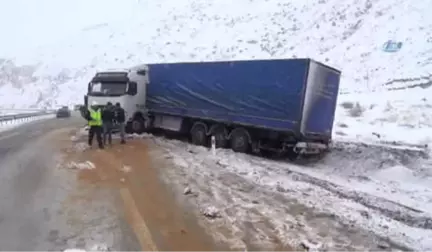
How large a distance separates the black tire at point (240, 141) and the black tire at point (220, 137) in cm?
47

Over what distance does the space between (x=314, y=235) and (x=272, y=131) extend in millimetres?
8478

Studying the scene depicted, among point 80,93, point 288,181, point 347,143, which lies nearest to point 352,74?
point 347,143

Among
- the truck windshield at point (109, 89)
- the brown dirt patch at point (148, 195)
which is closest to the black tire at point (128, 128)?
the truck windshield at point (109, 89)

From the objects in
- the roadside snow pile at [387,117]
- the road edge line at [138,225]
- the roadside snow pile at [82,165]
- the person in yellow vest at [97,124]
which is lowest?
the roadside snow pile at [82,165]

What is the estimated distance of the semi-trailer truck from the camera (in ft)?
45.8

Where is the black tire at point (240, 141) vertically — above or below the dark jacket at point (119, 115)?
below

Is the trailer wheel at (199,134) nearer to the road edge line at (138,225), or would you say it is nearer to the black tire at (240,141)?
the black tire at (240,141)

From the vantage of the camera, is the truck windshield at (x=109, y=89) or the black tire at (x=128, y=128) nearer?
the truck windshield at (x=109, y=89)

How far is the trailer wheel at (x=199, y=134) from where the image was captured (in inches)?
687

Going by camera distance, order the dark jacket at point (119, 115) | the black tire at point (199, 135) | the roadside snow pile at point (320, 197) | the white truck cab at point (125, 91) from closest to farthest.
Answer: the roadside snow pile at point (320, 197) < the dark jacket at point (119, 115) < the black tire at point (199, 135) < the white truck cab at point (125, 91)

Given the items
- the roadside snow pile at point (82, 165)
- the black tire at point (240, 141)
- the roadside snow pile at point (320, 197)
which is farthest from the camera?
the black tire at point (240, 141)

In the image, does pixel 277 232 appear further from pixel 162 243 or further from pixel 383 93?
pixel 383 93

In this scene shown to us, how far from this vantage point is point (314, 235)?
20.7 ft

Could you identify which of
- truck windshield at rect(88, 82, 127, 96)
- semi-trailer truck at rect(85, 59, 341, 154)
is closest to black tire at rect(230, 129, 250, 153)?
semi-trailer truck at rect(85, 59, 341, 154)
